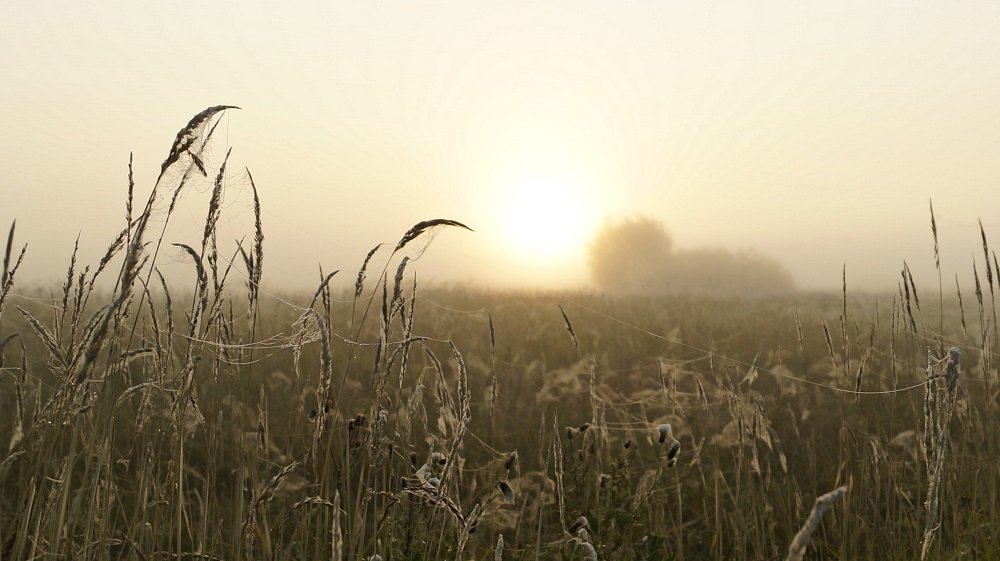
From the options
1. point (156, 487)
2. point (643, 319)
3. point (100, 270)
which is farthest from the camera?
point (643, 319)

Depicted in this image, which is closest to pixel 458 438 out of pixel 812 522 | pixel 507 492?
pixel 507 492

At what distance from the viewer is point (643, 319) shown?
1025 centimetres

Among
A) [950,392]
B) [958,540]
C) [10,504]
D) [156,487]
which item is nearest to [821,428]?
[958,540]

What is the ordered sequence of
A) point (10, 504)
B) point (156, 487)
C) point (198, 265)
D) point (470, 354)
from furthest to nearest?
point (470, 354)
point (10, 504)
point (156, 487)
point (198, 265)

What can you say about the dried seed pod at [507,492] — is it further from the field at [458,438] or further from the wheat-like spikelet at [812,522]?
the wheat-like spikelet at [812,522]

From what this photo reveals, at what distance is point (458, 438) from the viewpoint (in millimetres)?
1847

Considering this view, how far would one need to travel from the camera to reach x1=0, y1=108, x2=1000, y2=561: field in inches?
79.9

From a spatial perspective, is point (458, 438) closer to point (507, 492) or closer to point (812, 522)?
point (507, 492)

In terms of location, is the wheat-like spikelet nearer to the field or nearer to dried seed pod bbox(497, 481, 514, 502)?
the field

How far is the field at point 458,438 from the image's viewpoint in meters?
2.03

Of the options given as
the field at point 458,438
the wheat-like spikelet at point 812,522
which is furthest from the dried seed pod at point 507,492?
the wheat-like spikelet at point 812,522

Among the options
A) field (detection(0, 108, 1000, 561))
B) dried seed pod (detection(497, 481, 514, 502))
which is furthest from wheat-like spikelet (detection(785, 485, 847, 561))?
dried seed pod (detection(497, 481, 514, 502))

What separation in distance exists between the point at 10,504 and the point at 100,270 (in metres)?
2.94

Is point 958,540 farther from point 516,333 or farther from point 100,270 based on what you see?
point 516,333
